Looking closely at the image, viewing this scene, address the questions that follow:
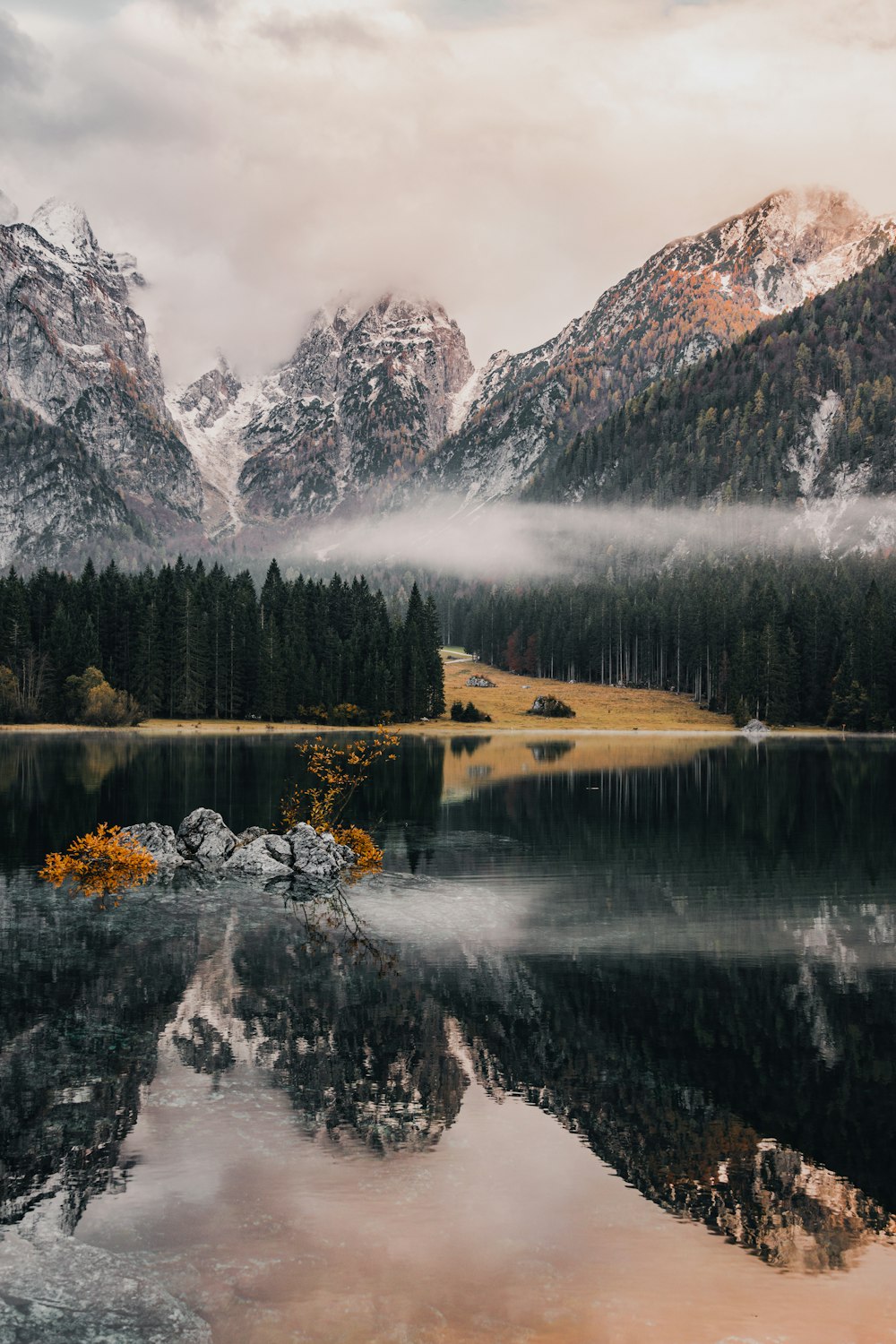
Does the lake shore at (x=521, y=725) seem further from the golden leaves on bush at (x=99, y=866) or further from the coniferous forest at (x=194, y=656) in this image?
the golden leaves on bush at (x=99, y=866)

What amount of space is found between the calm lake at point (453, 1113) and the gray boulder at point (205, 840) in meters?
5.39

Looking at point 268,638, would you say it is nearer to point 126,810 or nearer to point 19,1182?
point 126,810

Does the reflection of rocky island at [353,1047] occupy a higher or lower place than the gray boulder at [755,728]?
higher

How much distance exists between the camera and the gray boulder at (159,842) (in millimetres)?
46203

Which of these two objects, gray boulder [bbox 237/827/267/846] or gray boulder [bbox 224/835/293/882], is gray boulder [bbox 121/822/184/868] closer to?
gray boulder [bbox 224/835/293/882]

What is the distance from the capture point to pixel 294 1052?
859 inches

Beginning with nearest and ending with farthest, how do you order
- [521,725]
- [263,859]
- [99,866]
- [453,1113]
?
1. [453,1113]
2. [99,866]
3. [263,859]
4. [521,725]

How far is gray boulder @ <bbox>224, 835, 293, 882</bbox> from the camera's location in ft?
149

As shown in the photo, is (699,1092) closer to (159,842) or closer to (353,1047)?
(353,1047)

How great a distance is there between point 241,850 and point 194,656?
12109 cm

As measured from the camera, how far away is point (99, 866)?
40.3 m

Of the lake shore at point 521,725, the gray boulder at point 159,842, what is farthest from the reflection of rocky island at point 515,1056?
the lake shore at point 521,725

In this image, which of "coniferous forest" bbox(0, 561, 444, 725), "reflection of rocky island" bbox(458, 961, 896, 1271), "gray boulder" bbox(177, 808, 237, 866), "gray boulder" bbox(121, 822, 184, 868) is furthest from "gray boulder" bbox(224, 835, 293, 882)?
"coniferous forest" bbox(0, 561, 444, 725)

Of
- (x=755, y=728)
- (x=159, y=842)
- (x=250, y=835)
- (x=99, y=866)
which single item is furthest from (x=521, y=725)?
(x=99, y=866)
